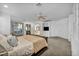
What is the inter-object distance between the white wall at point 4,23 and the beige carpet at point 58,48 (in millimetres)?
834

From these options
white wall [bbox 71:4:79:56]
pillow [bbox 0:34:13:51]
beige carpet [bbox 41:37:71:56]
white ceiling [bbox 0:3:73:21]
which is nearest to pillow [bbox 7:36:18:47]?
pillow [bbox 0:34:13:51]

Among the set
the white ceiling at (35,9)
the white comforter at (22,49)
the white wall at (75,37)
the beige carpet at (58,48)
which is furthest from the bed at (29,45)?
the white wall at (75,37)

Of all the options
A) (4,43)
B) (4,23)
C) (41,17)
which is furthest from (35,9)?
(4,43)

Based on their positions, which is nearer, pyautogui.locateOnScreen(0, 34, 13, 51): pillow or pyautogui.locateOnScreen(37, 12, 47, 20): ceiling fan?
pyautogui.locateOnScreen(0, 34, 13, 51): pillow

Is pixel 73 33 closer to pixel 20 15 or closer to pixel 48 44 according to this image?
pixel 48 44

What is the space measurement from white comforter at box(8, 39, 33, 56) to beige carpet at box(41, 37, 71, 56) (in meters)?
0.29

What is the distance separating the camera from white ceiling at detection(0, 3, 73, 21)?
5.82ft

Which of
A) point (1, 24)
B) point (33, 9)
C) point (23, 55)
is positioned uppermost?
point (33, 9)

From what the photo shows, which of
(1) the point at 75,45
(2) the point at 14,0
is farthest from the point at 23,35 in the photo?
(1) the point at 75,45

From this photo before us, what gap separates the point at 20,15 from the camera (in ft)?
5.95

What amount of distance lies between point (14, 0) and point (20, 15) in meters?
0.30

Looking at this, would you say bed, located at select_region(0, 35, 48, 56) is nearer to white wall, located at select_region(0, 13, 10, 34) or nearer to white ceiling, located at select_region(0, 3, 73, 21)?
white wall, located at select_region(0, 13, 10, 34)

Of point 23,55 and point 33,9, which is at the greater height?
point 33,9

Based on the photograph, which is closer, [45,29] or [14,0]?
[14,0]
